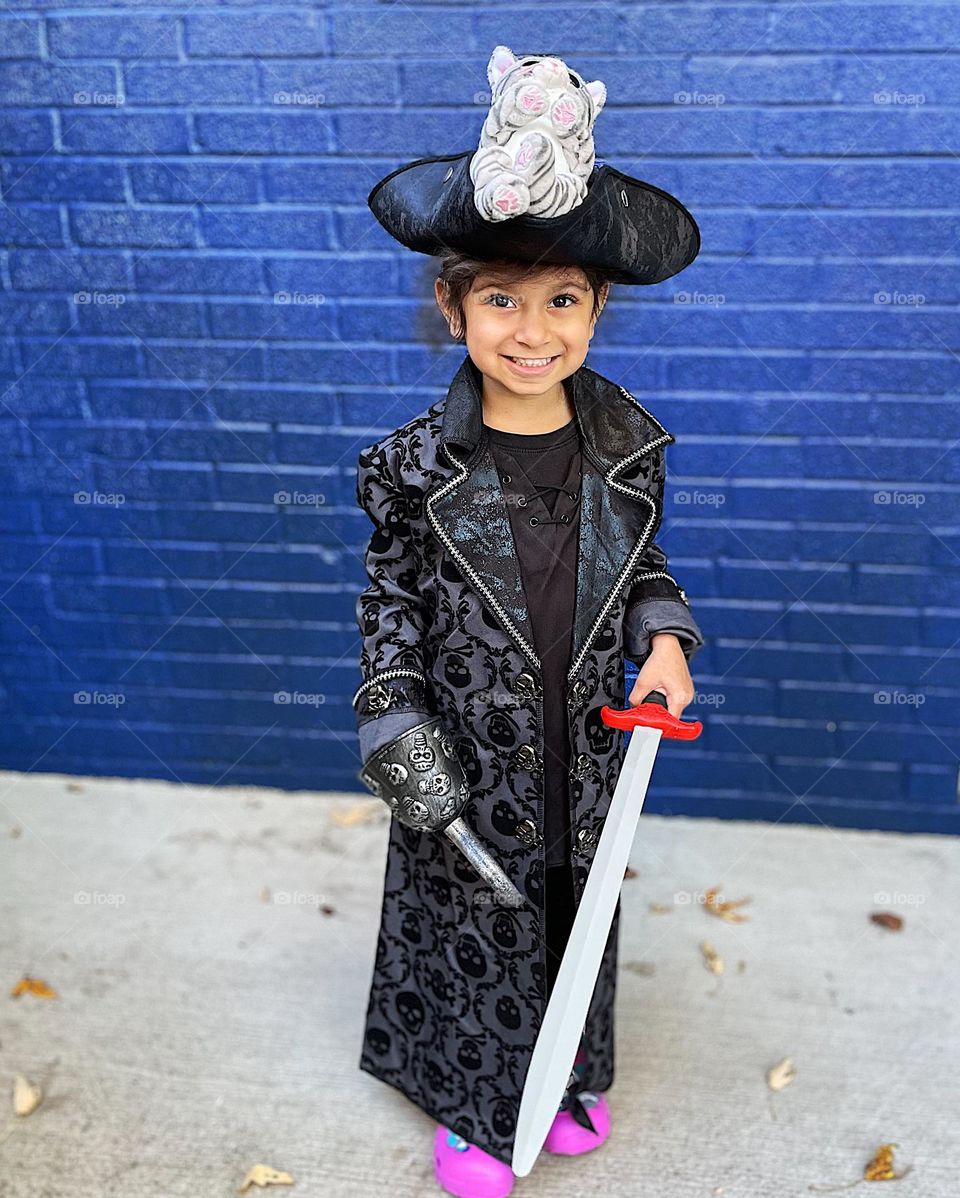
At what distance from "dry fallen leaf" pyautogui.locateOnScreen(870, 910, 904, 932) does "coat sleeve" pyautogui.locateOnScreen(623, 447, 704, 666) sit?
1.34 m

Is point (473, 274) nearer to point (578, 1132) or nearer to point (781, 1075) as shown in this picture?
point (578, 1132)

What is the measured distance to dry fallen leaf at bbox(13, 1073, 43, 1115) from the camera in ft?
8.29

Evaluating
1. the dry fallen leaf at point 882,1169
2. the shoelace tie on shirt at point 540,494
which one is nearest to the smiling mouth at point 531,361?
the shoelace tie on shirt at point 540,494

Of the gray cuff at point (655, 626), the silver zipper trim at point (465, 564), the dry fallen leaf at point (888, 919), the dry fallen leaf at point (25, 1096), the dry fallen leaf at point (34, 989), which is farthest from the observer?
the dry fallen leaf at point (888, 919)

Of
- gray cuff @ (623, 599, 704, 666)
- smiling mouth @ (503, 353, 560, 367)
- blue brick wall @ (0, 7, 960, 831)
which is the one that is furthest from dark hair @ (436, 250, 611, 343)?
blue brick wall @ (0, 7, 960, 831)

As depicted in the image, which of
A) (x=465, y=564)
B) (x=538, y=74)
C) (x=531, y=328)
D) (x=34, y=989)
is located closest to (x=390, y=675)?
(x=465, y=564)

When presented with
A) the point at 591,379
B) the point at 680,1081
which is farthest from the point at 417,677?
the point at 680,1081

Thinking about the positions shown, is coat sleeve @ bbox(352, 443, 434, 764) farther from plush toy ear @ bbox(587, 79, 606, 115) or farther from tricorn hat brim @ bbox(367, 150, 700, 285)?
plush toy ear @ bbox(587, 79, 606, 115)

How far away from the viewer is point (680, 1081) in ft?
8.55

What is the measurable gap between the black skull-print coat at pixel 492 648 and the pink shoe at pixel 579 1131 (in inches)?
8.7

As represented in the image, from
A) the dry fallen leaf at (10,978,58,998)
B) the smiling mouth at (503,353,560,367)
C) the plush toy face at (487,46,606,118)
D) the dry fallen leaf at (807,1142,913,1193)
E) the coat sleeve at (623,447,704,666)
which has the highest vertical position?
the plush toy face at (487,46,606,118)

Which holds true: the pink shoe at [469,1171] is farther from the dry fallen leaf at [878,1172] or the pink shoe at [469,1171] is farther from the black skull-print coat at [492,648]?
the dry fallen leaf at [878,1172]

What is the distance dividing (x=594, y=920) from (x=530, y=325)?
93cm

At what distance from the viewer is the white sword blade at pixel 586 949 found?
1.86m
